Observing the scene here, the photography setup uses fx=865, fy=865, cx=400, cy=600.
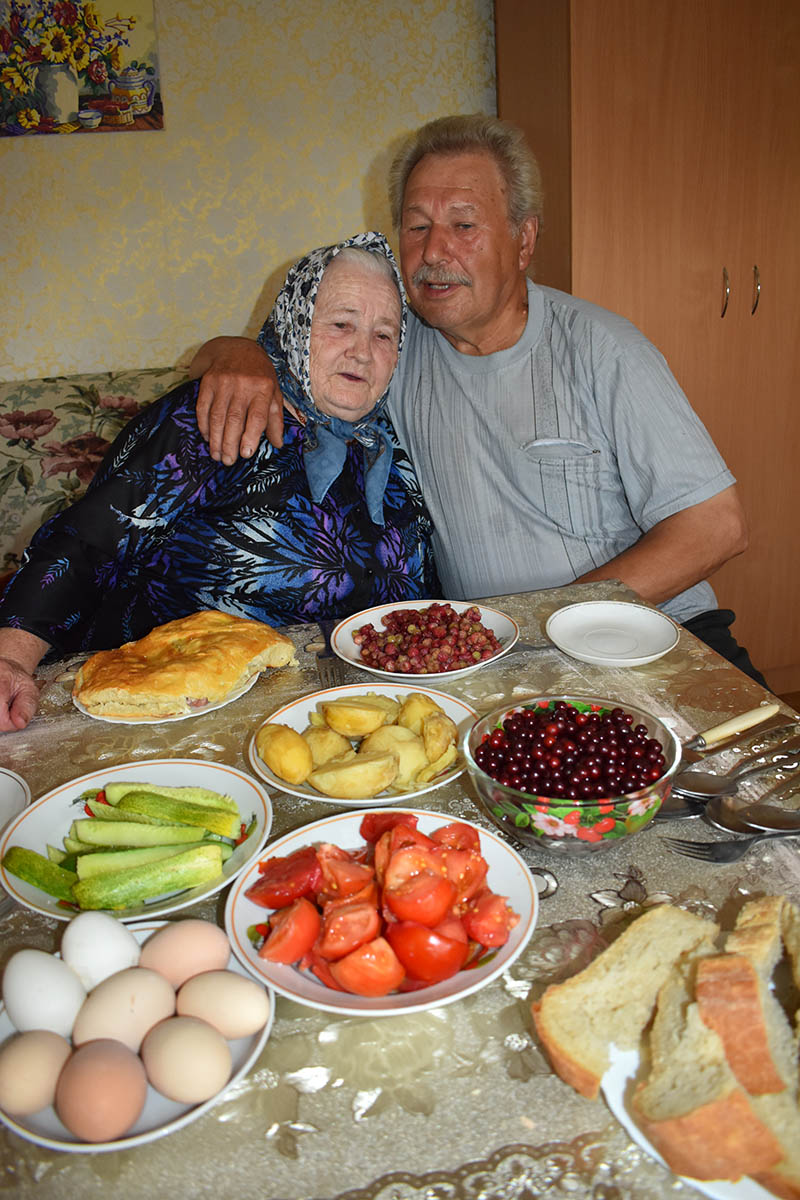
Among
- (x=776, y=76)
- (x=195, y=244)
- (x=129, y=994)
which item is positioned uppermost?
(x=776, y=76)

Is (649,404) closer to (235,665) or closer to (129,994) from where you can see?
(235,665)

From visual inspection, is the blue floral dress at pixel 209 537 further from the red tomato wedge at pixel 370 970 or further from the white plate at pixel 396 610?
the red tomato wedge at pixel 370 970

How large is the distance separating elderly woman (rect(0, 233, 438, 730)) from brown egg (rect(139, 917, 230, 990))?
1102 millimetres

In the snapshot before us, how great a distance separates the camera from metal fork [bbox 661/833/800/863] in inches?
42.2

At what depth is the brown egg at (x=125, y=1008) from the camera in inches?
31.5

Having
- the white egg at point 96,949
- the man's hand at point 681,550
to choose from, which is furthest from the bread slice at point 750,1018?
the man's hand at point 681,550

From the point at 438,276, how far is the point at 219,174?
1.89 metres

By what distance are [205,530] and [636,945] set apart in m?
1.41

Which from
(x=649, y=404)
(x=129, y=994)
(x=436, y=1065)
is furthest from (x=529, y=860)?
(x=649, y=404)

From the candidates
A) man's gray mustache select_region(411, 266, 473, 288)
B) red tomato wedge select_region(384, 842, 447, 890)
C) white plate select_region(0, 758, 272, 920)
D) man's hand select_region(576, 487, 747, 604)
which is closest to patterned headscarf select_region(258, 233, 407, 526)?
man's gray mustache select_region(411, 266, 473, 288)

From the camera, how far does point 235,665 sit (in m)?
1.53

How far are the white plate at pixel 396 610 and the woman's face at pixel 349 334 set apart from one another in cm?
59

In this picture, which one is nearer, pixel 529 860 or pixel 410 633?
pixel 529 860

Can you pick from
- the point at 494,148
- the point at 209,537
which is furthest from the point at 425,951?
the point at 494,148
